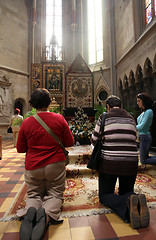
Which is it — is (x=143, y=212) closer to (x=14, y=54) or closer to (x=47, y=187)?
(x=47, y=187)

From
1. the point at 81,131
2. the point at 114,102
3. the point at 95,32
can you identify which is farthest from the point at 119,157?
the point at 95,32

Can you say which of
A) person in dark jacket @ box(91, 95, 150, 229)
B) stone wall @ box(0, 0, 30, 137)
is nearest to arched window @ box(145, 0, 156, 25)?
person in dark jacket @ box(91, 95, 150, 229)

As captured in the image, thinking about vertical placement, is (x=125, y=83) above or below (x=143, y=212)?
above

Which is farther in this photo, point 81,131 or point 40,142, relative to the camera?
point 81,131

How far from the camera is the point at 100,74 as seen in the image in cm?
1162

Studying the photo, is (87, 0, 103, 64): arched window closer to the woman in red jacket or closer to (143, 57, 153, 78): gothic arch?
(143, 57, 153, 78): gothic arch

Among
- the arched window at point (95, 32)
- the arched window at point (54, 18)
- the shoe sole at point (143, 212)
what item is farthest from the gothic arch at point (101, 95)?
the shoe sole at point (143, 212)

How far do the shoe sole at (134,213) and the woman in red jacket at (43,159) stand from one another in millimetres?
708

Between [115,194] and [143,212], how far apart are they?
1.21ft

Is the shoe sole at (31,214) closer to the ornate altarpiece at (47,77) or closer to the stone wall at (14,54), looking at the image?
the stone wall at (14,54)

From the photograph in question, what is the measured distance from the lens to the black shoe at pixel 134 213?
1.46 metres

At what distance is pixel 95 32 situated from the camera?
12.9m

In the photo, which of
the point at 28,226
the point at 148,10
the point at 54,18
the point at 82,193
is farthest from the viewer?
the point at 54,18

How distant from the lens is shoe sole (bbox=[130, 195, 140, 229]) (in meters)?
1.46
